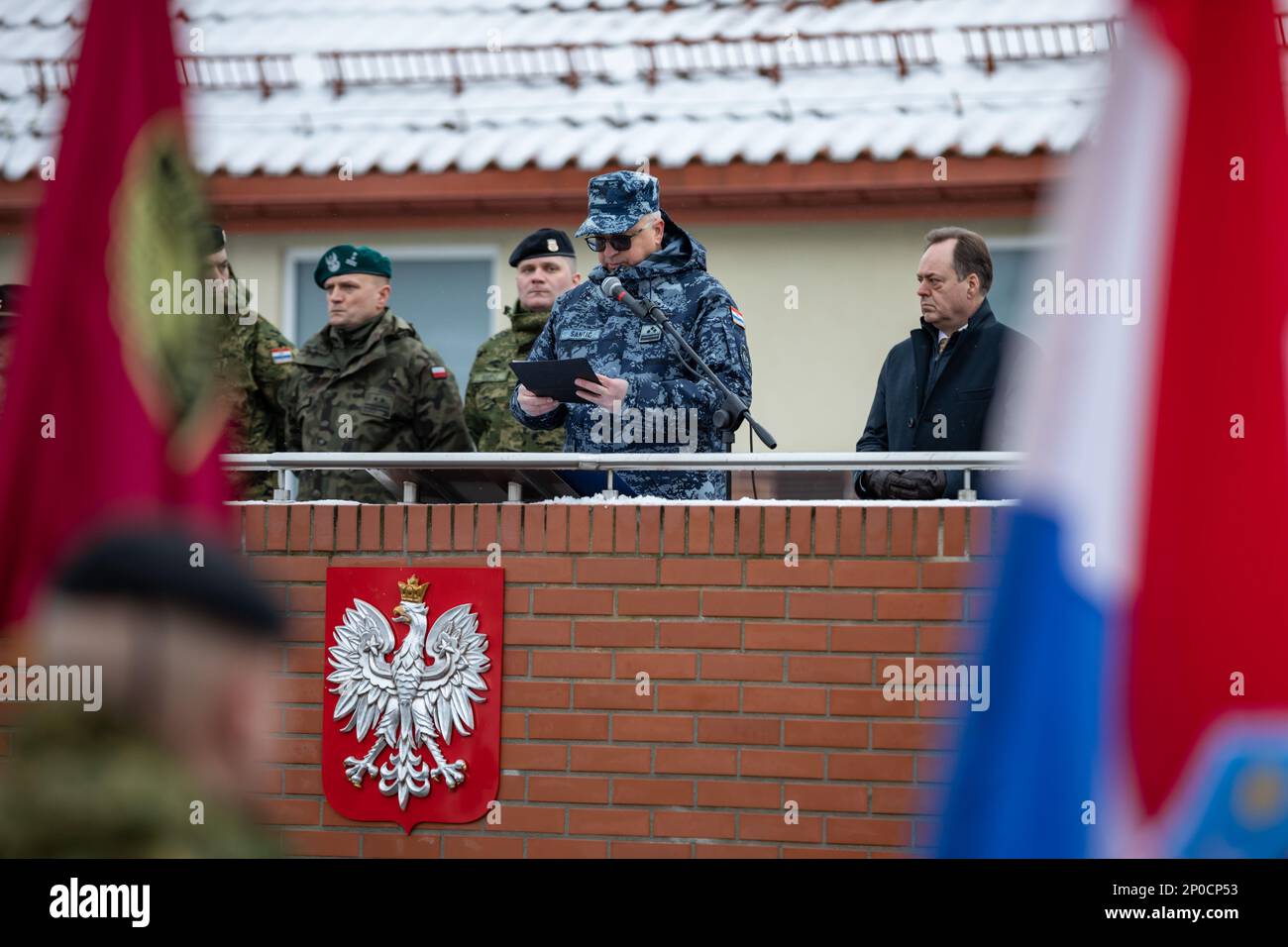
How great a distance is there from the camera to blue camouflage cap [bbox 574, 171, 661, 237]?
19.6 ft

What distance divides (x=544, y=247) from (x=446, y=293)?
4072 millimetres

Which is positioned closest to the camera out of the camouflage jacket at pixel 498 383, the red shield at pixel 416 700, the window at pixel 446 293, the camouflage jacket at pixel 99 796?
the camouflage jacket at pixel 99 796

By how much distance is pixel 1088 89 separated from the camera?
1120 centimetres

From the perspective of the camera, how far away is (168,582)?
2.07 metres

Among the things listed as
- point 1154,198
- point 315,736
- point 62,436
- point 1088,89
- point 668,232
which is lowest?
point 315,736

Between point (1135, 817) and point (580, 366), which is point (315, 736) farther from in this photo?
point (1135, 817)

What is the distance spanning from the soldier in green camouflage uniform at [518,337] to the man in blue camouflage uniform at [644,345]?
1.31 m

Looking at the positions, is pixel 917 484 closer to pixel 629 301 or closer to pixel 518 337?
pixel 629 301

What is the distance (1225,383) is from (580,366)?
309 cm

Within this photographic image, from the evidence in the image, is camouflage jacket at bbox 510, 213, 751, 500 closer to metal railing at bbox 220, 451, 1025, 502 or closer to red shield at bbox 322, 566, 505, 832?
metal railing at bbox 220, 451, 1025, 502

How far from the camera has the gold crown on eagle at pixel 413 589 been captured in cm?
549

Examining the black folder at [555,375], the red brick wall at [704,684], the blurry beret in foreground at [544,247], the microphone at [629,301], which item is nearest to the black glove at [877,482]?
the red brick wall at [704,684]

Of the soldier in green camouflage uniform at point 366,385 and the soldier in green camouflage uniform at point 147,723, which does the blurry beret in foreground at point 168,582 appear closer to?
the soldier in green camouflage uniform at point 147,723

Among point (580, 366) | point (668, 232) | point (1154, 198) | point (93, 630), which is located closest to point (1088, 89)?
point (668, 232)
